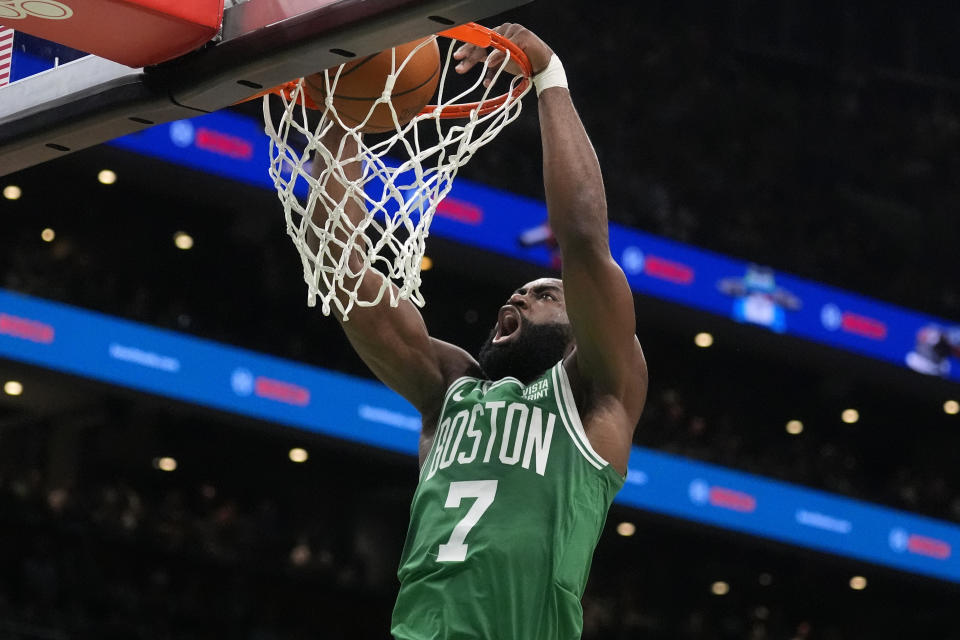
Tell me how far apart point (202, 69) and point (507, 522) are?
128 centimetres

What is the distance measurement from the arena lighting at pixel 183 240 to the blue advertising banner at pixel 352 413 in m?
1.82

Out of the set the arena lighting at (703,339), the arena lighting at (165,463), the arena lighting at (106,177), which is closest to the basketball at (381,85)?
the arena lighting at (106,177)

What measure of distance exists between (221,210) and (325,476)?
3132 mm

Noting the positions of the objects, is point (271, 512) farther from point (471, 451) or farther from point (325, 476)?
point (471, 451)

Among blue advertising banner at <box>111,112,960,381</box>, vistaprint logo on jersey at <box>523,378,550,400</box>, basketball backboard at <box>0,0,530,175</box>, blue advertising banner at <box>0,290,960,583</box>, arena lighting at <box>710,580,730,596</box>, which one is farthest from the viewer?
arena lighting at <box>710,580,730,596</box>

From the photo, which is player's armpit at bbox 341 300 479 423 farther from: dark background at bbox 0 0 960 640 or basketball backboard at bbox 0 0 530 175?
dark background at bbox 0 0 960 640

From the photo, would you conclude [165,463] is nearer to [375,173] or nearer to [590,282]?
[375,173]

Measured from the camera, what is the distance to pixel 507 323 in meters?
3.91

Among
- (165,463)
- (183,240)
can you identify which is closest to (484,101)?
(183,240)

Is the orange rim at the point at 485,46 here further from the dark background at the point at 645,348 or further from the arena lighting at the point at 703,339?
the arena lighting at the point at 703,339

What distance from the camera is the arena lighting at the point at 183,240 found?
1424cm

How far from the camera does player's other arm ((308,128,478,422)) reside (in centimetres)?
389

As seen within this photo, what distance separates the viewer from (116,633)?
10688 mm

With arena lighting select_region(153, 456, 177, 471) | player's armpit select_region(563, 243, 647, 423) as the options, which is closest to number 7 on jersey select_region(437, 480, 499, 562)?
player's armpit select_region(563, 243, 647, 423)
